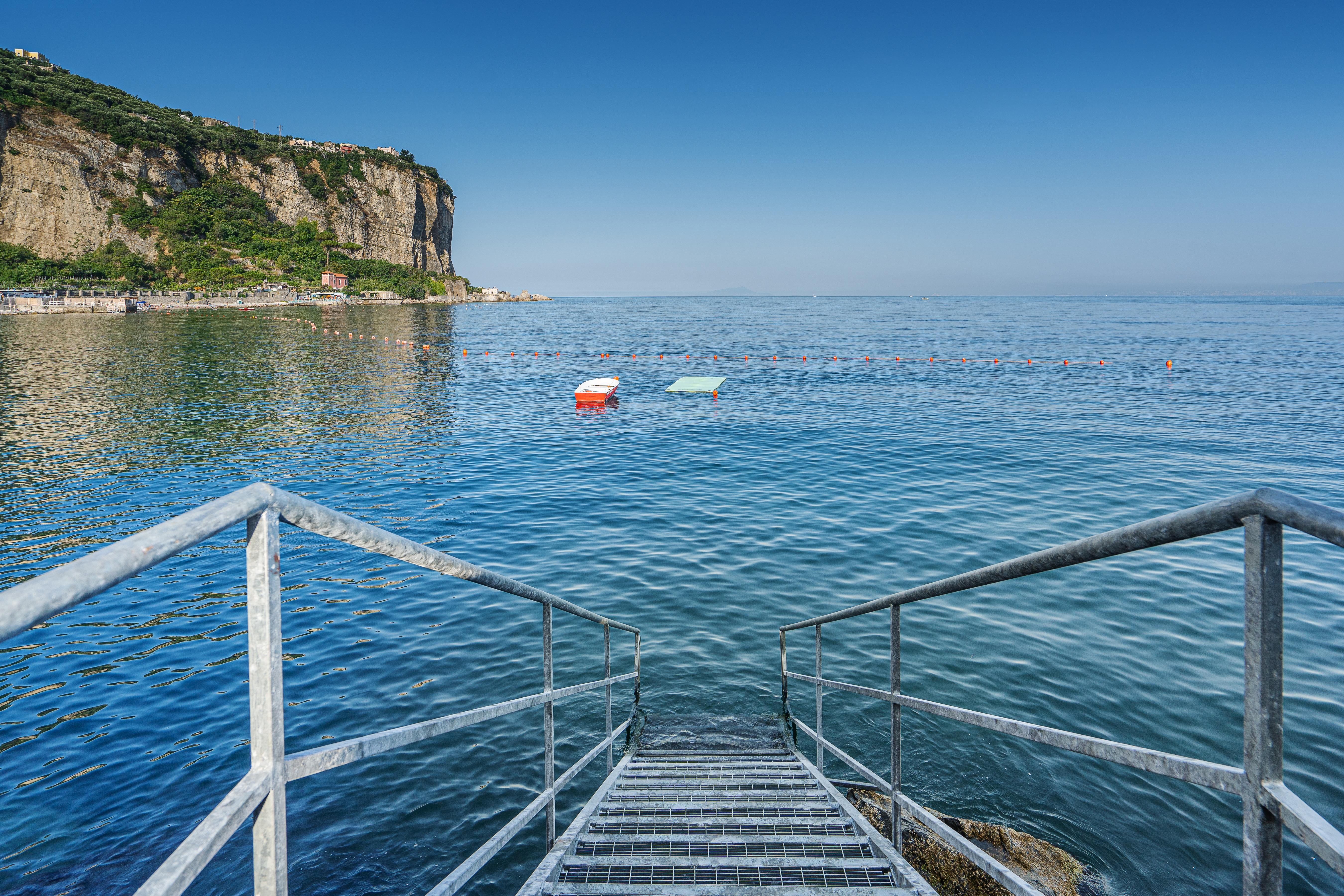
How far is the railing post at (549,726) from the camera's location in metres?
3.89

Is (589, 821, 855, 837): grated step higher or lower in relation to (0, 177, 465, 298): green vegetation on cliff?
lower

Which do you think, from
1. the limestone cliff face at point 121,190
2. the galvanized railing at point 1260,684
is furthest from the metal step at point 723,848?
the limestone cliff face at point 121,190

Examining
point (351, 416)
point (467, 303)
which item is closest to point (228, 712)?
point (351, 416)

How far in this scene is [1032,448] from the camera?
24688mm

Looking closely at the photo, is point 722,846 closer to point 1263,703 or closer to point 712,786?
point 712,786

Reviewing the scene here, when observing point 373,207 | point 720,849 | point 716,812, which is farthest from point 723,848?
point 373,207

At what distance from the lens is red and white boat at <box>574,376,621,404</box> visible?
118 ft

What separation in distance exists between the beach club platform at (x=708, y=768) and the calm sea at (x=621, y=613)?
2.00 m

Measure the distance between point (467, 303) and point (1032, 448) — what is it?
622ft

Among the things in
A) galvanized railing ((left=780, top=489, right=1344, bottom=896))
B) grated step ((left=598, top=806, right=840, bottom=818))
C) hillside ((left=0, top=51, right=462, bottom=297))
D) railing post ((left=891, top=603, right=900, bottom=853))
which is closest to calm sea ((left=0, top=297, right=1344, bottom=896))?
grated step ((left=598, top=806, right=840, bottom=818))

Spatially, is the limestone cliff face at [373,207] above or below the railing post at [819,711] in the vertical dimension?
above

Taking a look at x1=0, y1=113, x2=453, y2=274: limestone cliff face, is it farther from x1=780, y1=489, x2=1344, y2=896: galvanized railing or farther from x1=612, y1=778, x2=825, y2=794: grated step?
x1=780, y1=489, x2=1344, y2=896: galvanized railing

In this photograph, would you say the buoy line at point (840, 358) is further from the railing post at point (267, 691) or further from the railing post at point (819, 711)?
the railing post at point (267, 691)

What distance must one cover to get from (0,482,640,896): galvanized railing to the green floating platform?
125 ft
